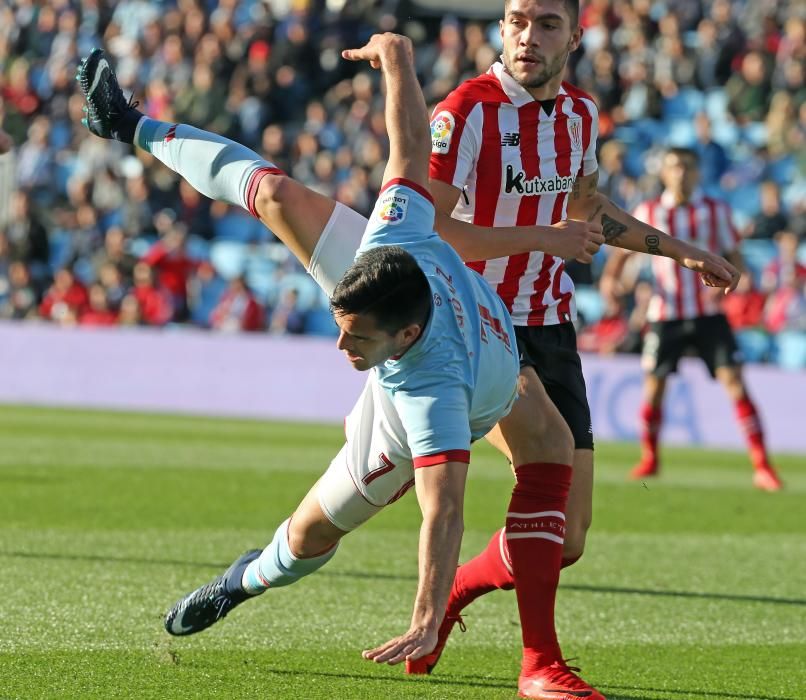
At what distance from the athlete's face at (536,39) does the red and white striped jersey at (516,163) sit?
98 mm

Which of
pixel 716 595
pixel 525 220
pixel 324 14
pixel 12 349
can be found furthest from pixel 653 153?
pixel 525 220

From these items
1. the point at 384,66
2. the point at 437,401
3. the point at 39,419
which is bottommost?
the point at 39,419

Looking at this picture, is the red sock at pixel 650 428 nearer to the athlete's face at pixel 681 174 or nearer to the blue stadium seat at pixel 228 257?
the athlete's face at pixel 681 174

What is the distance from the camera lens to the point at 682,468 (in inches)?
504

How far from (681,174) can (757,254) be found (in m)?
6.72

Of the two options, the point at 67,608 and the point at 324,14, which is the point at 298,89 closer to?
the point at 324,14

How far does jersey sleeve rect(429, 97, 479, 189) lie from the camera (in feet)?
15.4

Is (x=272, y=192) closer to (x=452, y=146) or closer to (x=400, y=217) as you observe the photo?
(x=452, y=146)

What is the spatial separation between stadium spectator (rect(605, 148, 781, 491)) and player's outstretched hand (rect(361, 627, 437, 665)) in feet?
26.1

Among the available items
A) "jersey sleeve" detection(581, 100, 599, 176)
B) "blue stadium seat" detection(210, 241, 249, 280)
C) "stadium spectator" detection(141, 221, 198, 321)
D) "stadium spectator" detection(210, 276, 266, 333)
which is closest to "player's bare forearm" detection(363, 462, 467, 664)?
"jersey sleeve" detection(581, 100, 599, 176)

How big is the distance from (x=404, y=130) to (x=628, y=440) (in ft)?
38.6

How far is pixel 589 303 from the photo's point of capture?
17.6 meters

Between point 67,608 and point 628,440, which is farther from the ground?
point 67,608

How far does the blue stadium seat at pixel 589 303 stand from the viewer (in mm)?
17344
